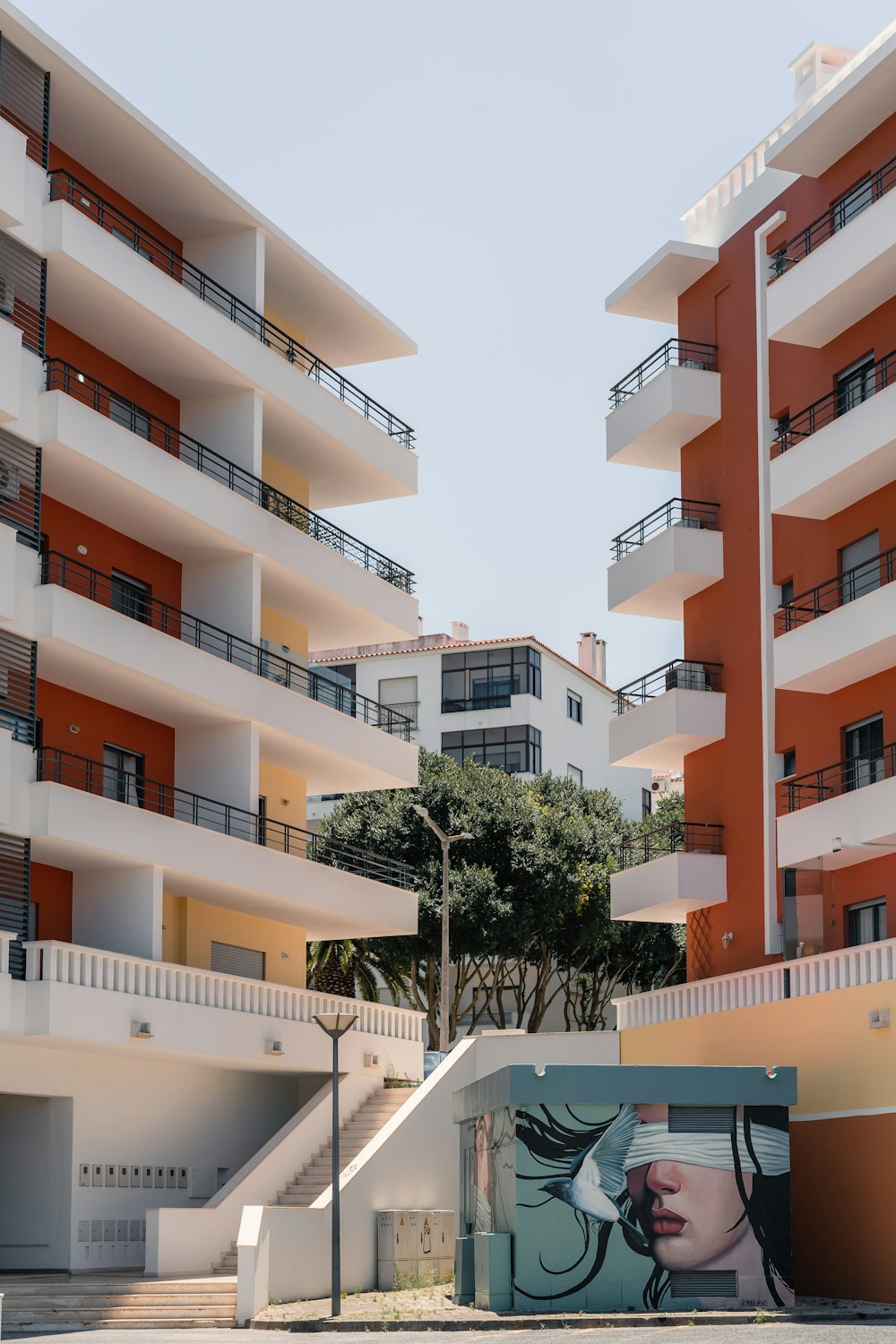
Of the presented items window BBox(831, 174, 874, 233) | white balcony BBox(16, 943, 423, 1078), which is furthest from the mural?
window BBox(831, 174, 874, 233)

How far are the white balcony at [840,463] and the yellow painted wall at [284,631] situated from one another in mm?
12080

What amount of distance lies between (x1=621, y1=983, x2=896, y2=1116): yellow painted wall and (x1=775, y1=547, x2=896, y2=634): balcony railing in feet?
23.3

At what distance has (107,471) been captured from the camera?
100 feet

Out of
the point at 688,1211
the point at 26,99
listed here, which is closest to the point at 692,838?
the point at 688,1211

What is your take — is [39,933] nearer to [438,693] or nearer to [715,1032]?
[715,1032]

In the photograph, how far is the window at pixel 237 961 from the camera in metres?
34.8

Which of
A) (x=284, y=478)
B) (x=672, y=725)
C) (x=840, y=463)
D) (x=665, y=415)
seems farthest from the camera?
(x=284, y=478)

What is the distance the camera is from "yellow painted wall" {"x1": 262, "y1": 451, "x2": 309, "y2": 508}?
38844mm

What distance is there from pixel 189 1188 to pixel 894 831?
14.7 meters

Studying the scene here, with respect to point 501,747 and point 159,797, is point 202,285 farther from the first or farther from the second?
point 501,747

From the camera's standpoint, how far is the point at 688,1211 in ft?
78.3

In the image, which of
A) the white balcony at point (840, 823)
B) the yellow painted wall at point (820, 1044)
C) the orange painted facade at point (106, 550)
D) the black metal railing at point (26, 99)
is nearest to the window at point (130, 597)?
the orange painted facade at point (106, 550)

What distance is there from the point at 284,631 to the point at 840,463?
14166 mm

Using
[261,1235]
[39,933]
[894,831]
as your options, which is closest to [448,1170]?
[261,1235]
